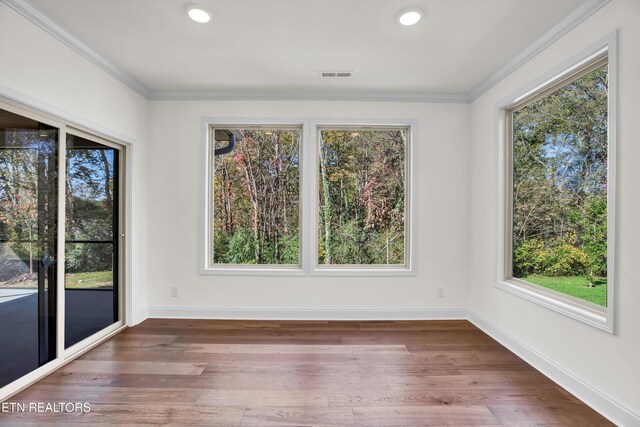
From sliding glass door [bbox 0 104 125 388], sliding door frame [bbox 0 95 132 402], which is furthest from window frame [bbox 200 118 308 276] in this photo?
sliding glass door [bbox 0 104 125 388]

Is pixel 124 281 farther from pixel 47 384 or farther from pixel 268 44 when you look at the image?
pixel 268 44

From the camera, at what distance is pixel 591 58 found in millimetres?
2111

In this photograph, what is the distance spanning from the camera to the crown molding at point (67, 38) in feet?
6.89

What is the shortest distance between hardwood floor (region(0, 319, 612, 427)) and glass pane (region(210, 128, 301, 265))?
38.0 inches

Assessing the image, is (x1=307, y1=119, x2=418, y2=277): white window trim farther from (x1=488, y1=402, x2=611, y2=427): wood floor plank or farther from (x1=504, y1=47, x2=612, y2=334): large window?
(x1=488, y1=402, x2=611, y2=427): wood floor plank

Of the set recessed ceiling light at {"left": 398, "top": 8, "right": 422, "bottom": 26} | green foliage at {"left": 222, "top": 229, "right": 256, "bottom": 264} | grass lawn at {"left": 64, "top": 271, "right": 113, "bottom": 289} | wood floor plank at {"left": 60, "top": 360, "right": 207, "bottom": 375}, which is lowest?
wood floor plank at {"left": 60, "top": 360, "right": 207, "bottom": 375}

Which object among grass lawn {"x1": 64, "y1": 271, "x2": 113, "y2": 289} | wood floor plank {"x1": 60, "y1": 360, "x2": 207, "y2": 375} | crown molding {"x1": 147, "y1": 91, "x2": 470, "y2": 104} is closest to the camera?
wood floor plank {"x1": 60, "y1": 360, "x2": 207, "y2": 375}

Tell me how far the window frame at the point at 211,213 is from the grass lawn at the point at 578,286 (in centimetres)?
235

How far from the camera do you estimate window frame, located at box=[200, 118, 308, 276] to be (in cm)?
→ 364

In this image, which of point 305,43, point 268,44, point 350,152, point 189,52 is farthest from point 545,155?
point 189,52

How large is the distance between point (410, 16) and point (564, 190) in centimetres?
182

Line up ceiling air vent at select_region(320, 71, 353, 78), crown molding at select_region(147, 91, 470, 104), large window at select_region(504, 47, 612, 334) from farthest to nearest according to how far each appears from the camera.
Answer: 1. crown molding at select_region(147, 91, 470, 104)
2. ceiling air vent at select_region(320, 71, 353, 78)
3. large window at select_region(504, 47, 612, 334)

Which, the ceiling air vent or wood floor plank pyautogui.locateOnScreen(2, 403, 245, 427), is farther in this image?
the ceiling air vent

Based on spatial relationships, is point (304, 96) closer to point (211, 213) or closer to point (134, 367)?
point (211, 213)
